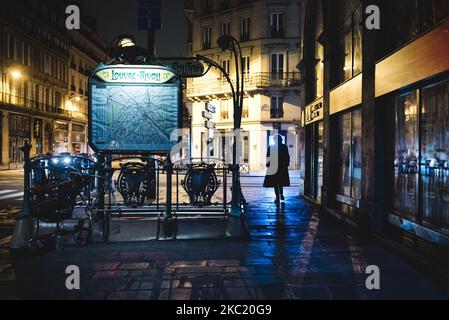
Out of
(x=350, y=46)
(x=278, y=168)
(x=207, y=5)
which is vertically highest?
(x=207, y=5)

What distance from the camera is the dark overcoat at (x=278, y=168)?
1355 centimetres

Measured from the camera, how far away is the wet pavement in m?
5.31

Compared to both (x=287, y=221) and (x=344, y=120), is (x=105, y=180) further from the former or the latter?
(x=344, y=120)

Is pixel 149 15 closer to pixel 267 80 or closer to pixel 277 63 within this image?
pixel 267 80

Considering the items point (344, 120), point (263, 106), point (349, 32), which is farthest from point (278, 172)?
point (263, 106)

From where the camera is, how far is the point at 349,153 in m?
11.1

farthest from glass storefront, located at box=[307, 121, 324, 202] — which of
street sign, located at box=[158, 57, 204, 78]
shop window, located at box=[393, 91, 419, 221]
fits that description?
shop window, located at box=[393, 91, 419, 221]

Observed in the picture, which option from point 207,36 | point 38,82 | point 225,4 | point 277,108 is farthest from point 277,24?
point 38,82

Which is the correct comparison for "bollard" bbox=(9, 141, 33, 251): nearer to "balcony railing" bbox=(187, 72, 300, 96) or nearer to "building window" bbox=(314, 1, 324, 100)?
"building window" bbox=(314, 1, 324, 100)

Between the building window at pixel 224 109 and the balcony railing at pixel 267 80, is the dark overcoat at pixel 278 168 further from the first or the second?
the building window at pixel 224 109

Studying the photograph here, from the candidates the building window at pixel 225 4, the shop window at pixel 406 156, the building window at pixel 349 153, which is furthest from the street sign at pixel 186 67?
the building window at pixel 225 4

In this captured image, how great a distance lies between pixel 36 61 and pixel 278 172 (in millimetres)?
47096

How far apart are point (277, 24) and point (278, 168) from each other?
32561mm

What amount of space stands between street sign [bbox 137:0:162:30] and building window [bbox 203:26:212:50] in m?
37.4
